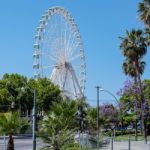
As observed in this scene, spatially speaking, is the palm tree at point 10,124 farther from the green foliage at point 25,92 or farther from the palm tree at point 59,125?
the green foliage at point 25,92

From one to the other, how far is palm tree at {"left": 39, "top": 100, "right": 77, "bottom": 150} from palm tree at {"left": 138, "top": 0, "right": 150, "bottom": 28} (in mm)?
18553

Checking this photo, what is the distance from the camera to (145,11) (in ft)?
162

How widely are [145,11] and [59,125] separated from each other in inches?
892

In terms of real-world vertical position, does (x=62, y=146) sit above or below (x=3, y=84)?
below

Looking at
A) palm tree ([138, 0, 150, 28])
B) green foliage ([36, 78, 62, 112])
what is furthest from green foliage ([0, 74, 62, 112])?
palm tree ([138, 0, 150, 28])

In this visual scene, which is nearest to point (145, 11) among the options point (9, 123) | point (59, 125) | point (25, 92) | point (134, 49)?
point (134, 49)

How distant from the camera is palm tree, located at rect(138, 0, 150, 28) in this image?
158 feet

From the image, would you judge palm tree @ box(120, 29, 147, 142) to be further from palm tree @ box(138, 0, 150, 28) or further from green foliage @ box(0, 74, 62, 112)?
green foliage @ box(0, 74, 62, 112)

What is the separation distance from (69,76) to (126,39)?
13.7 meters

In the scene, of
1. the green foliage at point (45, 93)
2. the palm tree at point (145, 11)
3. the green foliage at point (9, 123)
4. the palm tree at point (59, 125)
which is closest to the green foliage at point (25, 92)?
the green foliage at point (45, 93)

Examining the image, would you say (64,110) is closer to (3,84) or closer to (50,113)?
(50,113)

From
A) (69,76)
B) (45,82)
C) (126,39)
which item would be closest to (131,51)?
(126,39)

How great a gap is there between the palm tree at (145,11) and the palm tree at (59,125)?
18.6 m

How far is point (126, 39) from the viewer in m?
66.6
